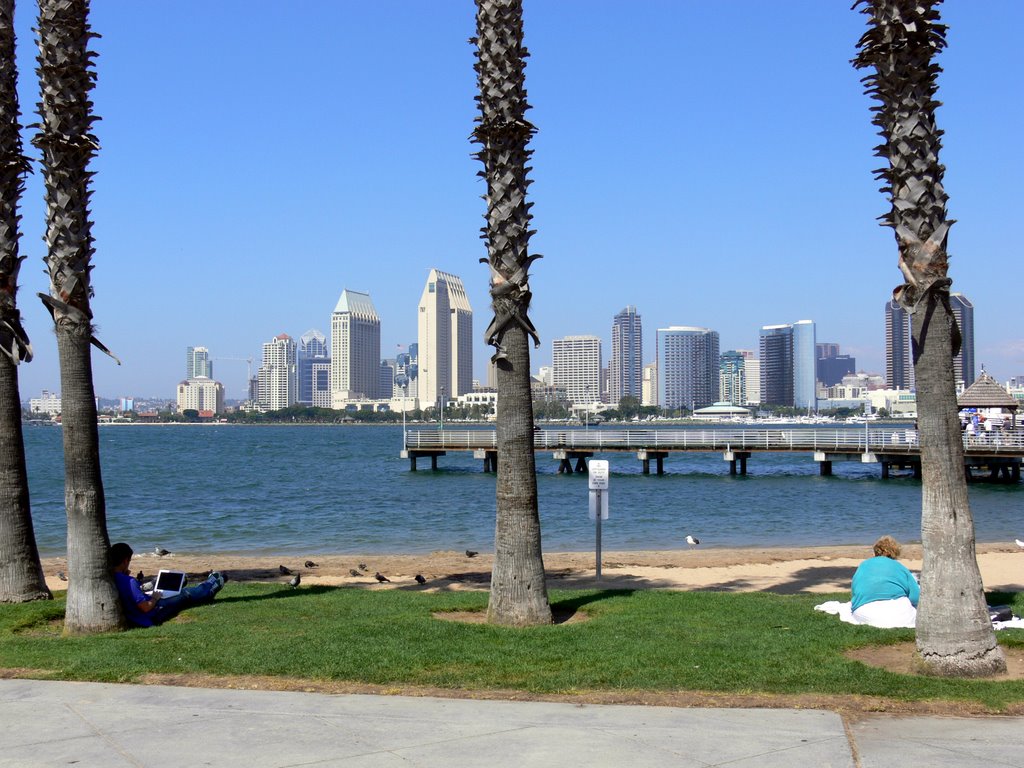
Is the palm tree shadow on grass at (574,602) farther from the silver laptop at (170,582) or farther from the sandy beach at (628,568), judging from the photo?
the silver laptop at (170,582)

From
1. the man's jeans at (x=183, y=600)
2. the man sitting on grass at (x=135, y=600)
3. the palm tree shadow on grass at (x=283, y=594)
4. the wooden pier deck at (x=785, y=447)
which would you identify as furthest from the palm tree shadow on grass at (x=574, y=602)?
the wooden pier deck at (x=785, y=447)

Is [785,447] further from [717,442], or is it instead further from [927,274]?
[927,274]

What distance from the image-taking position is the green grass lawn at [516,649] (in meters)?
7.52

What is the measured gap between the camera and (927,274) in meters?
8.38

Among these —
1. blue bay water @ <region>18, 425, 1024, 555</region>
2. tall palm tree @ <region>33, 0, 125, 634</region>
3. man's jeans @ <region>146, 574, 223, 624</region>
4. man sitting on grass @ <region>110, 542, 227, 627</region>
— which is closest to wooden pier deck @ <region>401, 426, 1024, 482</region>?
blue bay water @ <region>18, 425, 1024, 555</region>

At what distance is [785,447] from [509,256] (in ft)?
157

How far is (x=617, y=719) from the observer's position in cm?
657

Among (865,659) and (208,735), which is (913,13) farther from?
(208,735)

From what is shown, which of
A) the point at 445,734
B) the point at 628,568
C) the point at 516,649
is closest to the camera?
the point at 445,734

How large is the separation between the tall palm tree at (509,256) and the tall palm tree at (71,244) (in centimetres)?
417

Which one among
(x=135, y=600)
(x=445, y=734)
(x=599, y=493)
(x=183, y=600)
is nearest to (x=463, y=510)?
(x=599, y=493)

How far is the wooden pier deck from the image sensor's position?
158ft

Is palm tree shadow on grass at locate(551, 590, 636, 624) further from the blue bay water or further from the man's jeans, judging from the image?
the blue bay water

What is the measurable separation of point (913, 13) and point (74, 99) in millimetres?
8264
